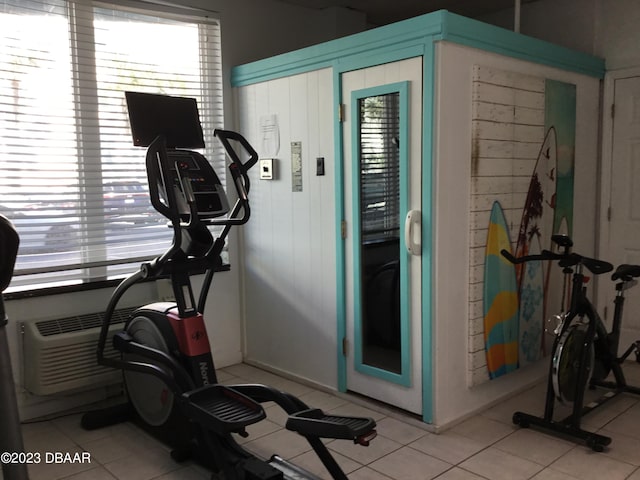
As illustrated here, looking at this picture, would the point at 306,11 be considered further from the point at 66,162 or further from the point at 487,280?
the point at 487,280

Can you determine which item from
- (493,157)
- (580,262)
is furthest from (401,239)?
(580,262)

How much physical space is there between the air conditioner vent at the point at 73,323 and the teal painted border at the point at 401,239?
1505mm

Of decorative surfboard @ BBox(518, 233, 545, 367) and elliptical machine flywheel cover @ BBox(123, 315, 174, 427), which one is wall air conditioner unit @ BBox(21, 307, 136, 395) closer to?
elliptical machine flywheel cover @ BBox(123, 315, 174, 427)

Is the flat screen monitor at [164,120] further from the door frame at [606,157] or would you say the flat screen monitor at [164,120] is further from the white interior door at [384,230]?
the door frame at [606,157]

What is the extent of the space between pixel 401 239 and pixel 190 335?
1.26m

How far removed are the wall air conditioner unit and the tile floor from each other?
10.2 inches

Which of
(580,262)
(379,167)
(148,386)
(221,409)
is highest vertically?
(379,167)

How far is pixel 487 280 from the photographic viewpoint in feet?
11.1

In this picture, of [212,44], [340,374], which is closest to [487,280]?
[340,374]

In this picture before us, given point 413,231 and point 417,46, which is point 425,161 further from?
point 417,46

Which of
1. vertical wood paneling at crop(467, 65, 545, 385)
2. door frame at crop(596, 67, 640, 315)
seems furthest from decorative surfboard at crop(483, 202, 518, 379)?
door frame at crop(596, 67, 640, 315)

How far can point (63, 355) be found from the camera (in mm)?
Answer: 3432

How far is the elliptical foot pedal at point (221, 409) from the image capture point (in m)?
2.43

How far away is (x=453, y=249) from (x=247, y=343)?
6.50 ft
